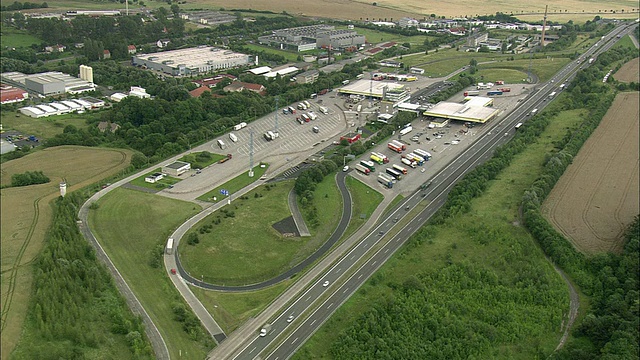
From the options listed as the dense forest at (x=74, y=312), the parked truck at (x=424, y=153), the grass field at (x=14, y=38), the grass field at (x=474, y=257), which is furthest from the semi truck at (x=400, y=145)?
the grass field at (x=14, y=38)

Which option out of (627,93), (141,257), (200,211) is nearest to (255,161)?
(200,211)

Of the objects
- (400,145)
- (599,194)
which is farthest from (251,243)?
(599,194)

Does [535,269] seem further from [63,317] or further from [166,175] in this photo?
[166,175]

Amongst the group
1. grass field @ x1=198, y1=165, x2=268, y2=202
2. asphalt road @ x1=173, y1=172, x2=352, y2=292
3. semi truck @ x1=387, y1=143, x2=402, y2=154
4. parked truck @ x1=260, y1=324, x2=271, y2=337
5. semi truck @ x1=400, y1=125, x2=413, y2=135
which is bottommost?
parked truck @ x1=260, y1=324, x2=271, y2=337

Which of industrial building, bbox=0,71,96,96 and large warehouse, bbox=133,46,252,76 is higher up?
large warehouse, bbox=133,46,252,76

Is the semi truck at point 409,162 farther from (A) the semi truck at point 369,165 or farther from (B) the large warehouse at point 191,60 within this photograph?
(B) the large warehouse at point 191,60

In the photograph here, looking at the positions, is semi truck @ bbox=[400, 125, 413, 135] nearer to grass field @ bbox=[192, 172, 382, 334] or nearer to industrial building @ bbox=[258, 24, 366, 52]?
grass field @ bbox=[192, 172, 382, 334]

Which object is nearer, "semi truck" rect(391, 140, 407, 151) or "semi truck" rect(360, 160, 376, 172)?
"semi truck" rect(360, 160, 376, 172)

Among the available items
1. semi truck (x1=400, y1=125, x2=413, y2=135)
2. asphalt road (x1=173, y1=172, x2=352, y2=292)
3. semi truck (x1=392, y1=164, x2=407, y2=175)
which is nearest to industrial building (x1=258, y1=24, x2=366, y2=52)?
semi truck (x1=400, y1=125, x2=413, y2=135)
